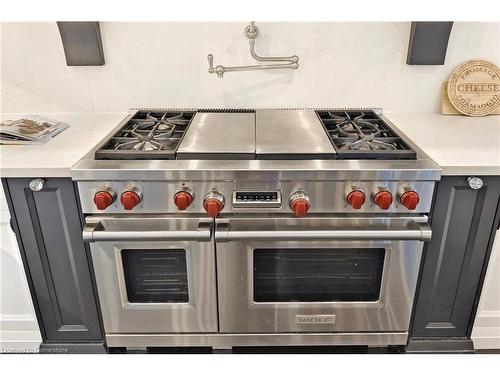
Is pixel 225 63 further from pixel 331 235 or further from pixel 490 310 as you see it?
pixel 490 310

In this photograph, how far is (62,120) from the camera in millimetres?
1813

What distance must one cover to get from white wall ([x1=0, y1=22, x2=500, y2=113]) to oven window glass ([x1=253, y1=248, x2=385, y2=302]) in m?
0.74

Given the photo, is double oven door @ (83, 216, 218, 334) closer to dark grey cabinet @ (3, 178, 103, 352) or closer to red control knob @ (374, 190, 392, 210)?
dark grey cabinet @ (3, 178, 103, 352)

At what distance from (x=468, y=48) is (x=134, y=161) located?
1.47m

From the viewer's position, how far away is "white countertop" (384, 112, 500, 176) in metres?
1.33

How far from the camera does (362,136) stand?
1501 millimetres

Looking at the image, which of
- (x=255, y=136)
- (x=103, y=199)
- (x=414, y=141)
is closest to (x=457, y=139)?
(x=414, y=141)

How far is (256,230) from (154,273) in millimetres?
424

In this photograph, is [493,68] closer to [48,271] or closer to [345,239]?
[345,239]

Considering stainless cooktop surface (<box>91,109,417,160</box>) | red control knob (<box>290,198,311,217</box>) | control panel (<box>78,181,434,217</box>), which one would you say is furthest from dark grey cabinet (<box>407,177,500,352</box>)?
red control knob (<box>290,198,311,217</box>)

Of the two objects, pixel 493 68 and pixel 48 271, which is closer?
pixel 48 271

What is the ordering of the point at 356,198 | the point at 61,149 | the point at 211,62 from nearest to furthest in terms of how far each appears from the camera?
1. the point at 356,198
2. the point at 61,149
3. the point at 211,62

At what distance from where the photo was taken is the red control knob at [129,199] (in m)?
1.30

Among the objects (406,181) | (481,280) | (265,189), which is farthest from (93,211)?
(481,280)
